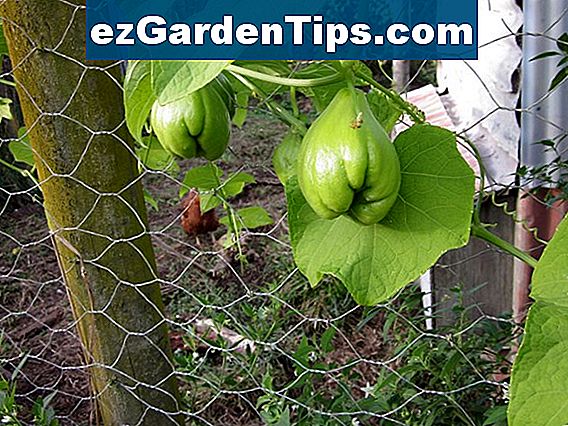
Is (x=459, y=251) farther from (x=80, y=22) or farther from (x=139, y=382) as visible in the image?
(x=80, y=22)

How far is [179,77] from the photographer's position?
41 cm

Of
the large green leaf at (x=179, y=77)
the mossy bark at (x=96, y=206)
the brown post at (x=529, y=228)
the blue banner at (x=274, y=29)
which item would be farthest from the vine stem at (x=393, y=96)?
the brown post at (x=529, y=228)

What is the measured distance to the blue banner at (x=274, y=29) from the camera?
0.43 metres

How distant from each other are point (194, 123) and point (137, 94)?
0.08 meters

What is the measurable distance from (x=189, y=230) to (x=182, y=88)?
130 centimetres

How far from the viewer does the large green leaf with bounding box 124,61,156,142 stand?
1.80 feet

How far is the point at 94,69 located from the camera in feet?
2.26

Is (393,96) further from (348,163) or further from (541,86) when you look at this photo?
(541,86)

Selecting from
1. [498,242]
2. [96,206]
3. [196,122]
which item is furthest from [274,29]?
[96,206]

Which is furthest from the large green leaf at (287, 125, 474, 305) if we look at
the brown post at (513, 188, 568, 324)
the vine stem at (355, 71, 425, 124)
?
the brown post at (513, 188, 568, 324)

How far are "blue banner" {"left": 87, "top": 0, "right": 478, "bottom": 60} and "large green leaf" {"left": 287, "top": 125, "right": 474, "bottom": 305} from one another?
0.29 ft

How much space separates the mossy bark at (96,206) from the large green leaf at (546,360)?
1.51 feet

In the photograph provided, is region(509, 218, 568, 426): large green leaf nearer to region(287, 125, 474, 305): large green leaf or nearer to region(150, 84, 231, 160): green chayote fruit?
region(287, 125, 474, 305): large green leaf

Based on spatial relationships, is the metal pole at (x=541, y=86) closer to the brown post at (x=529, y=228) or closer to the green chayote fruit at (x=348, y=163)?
the brown post at (x=529, y=228)
